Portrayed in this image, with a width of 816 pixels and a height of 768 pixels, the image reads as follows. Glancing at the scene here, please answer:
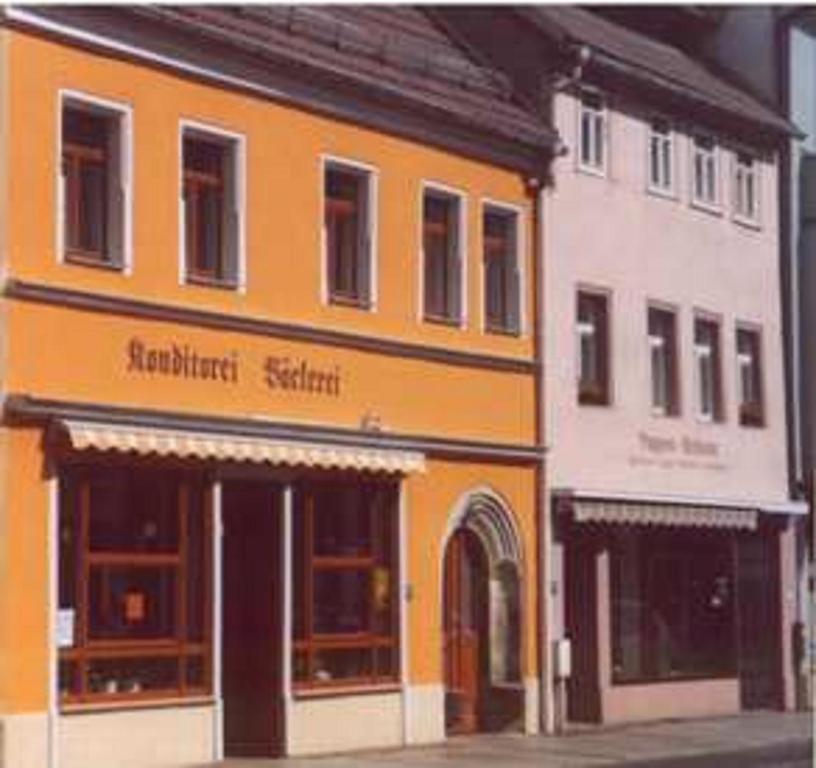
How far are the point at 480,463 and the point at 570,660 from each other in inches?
138

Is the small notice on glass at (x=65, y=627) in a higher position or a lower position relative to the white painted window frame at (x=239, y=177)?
lower

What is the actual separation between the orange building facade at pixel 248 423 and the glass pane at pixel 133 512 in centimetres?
4

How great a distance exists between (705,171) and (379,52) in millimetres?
8686

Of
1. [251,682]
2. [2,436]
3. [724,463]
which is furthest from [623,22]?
[2,436]

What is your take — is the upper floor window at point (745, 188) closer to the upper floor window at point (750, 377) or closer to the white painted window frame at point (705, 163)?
the white painted window frame at point (705, 163)

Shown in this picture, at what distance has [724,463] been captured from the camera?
33938mm

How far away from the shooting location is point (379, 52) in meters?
26.7

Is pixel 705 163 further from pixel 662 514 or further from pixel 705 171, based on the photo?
pixel 662 514

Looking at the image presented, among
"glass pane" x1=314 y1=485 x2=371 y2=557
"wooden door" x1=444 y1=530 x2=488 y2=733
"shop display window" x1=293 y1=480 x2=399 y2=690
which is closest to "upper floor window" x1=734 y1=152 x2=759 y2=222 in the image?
"wooden door" x1=444 y1=530 x2=488 y2=733

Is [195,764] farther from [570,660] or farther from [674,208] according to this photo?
[674,208]

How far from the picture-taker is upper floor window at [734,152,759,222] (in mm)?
34812

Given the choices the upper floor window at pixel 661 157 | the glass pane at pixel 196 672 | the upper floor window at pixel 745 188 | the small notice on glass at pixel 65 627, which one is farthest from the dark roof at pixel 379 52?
the glass pane at pixel 196 672

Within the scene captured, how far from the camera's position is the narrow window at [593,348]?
30516 millimetres

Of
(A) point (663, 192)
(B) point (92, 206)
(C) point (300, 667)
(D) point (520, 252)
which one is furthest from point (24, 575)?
(A) point (663, 192)
